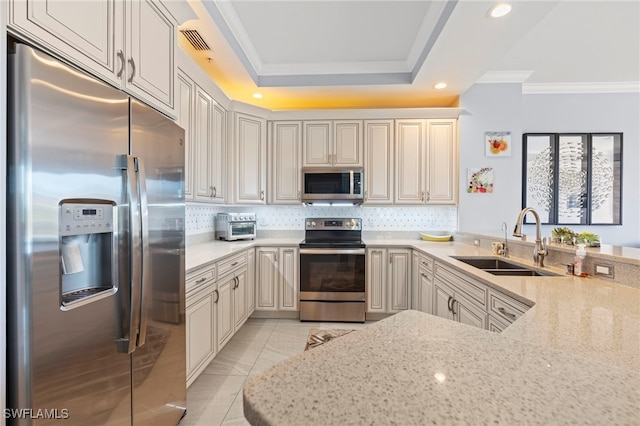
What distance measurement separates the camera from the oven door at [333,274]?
3215mm

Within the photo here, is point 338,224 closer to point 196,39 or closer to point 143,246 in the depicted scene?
point 196,39

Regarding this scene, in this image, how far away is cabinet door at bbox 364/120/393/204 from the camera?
351cm

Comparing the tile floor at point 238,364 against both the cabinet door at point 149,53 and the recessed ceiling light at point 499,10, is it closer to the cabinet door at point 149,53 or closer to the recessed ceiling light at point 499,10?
the cabinet door at point 149,53

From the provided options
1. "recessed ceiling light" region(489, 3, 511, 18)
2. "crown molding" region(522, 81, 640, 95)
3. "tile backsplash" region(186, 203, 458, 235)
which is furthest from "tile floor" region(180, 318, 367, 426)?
"crown molding" region(522, 81, 640, 95)

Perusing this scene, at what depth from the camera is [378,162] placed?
11.6 feet

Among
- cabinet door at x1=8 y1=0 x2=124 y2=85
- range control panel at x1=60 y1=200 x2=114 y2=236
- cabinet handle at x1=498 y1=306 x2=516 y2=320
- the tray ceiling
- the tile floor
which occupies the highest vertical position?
the tray ceiling

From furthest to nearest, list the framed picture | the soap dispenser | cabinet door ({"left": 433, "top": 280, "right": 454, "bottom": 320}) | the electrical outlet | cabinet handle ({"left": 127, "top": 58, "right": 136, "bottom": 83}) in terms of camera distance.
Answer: the framed picture, cabinet door ({"left": 433, "top": 280, "right": 454, "bottom": 320}), the soap dispenser, the electrical outlet, cabinet handle ({"left": 127, "top": 58, "right": 136, "bottom": 83})

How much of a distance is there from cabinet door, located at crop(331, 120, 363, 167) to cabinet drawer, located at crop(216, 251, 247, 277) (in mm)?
1533

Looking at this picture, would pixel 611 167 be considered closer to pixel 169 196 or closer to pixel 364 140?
pixel 364 140

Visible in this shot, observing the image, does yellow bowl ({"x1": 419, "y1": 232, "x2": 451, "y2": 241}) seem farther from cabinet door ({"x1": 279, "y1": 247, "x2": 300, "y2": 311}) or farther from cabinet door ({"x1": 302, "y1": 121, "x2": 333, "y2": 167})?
cabinet door ({"x1": 279, "y1": 247, "x2": 300, "y2": 311})

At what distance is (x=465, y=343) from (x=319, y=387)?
0.37m

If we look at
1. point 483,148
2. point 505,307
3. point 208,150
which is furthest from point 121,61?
point 483,148

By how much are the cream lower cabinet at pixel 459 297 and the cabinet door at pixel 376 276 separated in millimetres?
785

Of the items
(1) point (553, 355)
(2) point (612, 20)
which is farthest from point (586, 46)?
(1) point (553, 355)
